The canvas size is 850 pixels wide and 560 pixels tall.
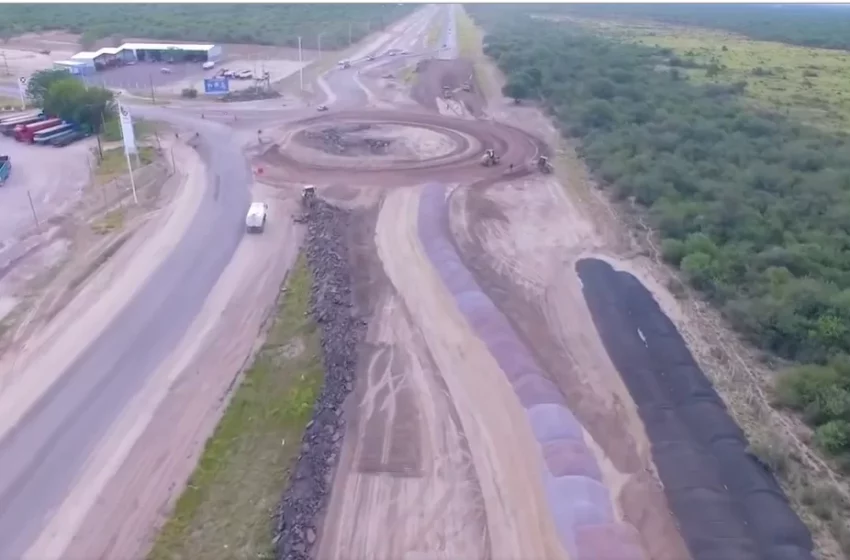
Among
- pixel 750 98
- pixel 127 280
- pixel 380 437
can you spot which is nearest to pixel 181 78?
pixel 127 280

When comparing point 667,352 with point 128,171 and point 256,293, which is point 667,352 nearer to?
point 256,293

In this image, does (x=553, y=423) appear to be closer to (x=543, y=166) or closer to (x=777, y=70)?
(x=543, y=166)

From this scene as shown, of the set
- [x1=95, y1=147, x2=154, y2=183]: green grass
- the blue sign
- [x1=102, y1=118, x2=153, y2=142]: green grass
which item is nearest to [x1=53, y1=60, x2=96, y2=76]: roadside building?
the blue sign

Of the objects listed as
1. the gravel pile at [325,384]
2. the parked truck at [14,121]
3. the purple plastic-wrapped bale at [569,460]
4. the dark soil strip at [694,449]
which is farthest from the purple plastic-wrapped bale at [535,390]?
the parked truck at [14,121]

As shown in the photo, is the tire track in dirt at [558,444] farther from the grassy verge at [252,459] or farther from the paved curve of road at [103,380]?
the paved curve of road at [103,380]

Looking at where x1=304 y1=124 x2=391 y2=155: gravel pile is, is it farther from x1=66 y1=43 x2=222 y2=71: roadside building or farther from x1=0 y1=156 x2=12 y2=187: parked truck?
x1=66 y1=43 x2=222 y2=71: roadside building

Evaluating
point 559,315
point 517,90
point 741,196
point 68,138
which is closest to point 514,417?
point 559,315
